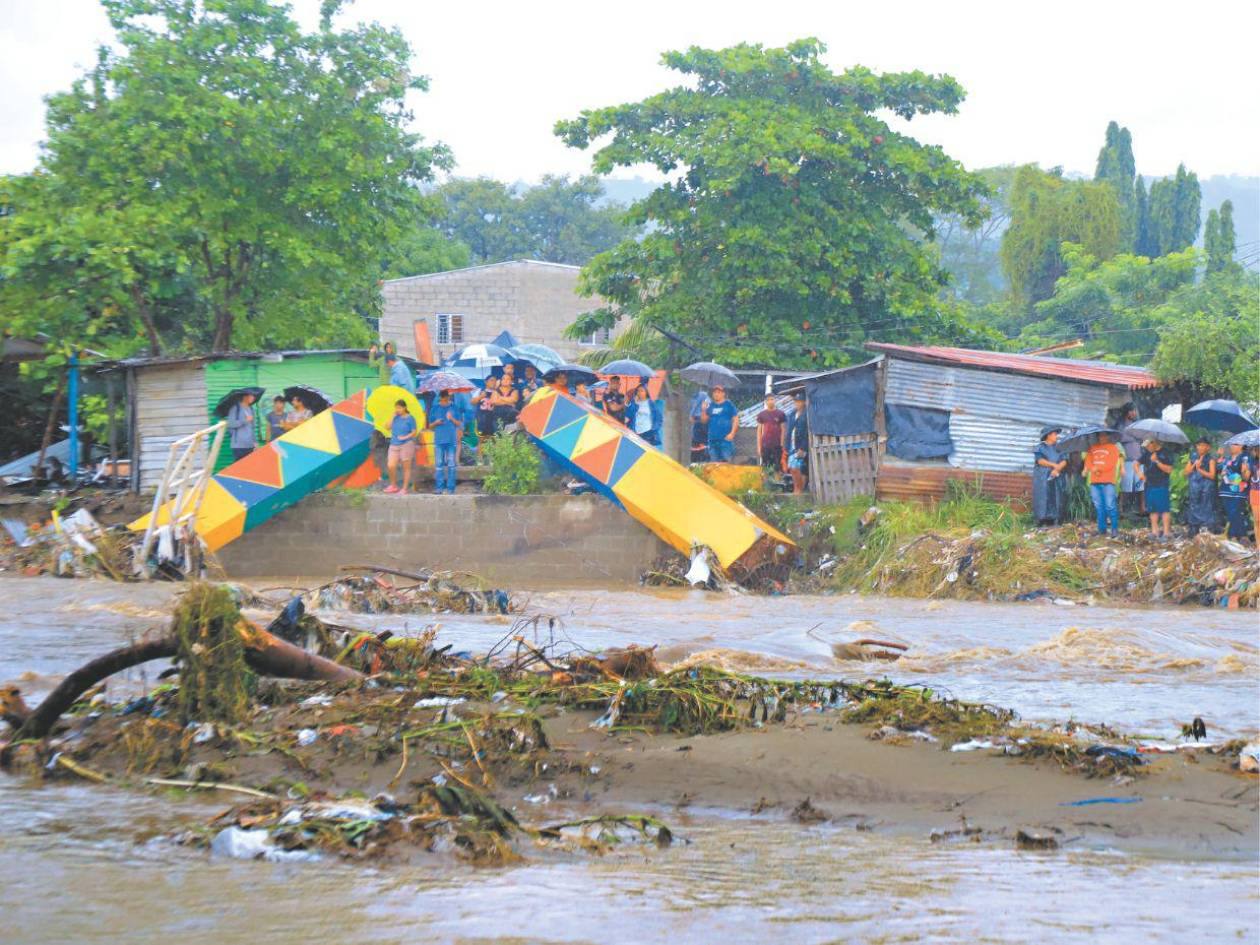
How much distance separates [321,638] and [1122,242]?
48557mm

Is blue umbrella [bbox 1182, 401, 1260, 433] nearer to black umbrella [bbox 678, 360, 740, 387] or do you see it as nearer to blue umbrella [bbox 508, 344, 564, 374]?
black umbrella [bbox 678, 360, 740, 387]

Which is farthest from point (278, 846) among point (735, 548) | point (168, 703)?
point (735, 548)

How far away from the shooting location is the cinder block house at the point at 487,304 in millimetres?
44562

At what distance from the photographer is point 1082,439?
61.6 feet

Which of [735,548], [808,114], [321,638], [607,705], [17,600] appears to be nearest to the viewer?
[607,705]

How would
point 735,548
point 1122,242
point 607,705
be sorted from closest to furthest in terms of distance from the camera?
point 607,705
point 735,548
point 1122,242

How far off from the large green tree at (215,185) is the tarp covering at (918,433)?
36.1ft

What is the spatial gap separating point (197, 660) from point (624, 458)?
12.1 meters

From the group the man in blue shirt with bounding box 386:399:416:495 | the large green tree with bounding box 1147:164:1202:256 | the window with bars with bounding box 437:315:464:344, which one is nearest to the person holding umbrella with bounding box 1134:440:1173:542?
the man in blue shirt with bounding box 386:399:416:495

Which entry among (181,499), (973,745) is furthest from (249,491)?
(973,745)

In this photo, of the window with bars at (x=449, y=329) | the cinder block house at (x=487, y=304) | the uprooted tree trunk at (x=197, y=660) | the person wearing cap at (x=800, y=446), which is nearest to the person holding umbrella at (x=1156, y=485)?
the person wearing cap at (x=800, y=446)

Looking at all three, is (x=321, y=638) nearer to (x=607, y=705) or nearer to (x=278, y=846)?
(x=607, y=705)

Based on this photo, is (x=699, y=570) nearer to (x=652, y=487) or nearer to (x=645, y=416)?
(x=652, y=487)

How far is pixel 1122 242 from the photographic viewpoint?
172ft
